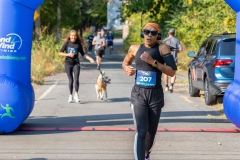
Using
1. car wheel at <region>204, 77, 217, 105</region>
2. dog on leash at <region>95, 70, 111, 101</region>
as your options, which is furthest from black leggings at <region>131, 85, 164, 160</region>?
dog on leash at <region>95, 70, 111, 101</region>

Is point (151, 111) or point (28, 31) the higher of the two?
point (28, 31)

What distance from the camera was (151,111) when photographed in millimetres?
7387

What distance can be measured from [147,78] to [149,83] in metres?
0.07

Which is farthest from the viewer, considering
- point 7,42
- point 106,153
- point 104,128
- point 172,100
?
point 172,100

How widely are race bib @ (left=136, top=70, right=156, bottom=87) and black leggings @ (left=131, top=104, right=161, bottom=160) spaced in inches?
11.3

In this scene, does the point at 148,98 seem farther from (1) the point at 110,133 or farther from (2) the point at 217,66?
(2) the point at 217,66

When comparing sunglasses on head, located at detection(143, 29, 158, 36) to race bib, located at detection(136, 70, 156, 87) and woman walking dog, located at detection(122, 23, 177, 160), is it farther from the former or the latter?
race bib, located at detection(136, 70, 156, 87)

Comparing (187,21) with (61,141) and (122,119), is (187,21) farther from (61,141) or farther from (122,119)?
(61,141)

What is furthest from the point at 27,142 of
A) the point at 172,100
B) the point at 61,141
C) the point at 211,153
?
the point at 172,100

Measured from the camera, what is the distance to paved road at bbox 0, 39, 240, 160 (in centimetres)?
872

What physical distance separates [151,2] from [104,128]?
25.4 meters

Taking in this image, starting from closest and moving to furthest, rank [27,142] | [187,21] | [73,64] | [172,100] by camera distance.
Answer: [27,142] < [73,64] < [172,100] < [187,21]

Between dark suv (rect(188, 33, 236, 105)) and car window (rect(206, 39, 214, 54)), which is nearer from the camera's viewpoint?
dark suv (rect(188, 33, 236, 105))

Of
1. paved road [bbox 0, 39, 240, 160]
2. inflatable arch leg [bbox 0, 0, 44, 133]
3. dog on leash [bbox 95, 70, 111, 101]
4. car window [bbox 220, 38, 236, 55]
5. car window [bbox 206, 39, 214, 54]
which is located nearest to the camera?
paved road [bbox 0, 39, 240, 160]
